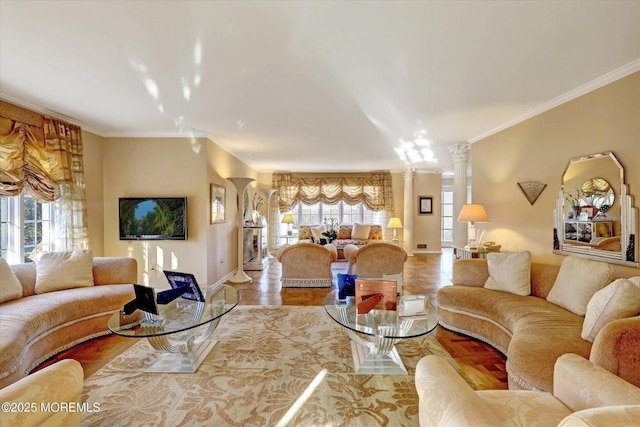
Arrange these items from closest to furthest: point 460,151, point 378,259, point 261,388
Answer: point 261,388 → point 378,259 → point 460,151

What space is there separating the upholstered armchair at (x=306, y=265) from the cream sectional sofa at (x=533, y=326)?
2.18 m

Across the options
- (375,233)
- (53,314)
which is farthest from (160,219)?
(375,233)

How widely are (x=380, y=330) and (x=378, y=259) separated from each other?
2.87 m

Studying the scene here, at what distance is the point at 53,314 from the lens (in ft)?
8.61

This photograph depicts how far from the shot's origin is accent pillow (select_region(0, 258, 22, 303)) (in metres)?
2.71

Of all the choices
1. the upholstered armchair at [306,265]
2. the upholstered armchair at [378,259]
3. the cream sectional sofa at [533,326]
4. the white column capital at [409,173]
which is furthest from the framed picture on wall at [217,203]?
the white column capital at [409,173]

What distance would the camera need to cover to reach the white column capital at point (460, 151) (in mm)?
5211

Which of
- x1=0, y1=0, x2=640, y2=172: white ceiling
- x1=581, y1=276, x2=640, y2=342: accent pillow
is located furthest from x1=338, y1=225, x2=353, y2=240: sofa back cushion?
x1=581, y1=276, x2=640, y2=342: accent pillow

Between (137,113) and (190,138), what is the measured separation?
101cm

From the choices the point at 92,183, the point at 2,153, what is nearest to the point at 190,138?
the point at 92,183

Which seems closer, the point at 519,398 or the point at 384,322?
the point at 519,398

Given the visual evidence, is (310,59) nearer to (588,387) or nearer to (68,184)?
Result: (588,387)

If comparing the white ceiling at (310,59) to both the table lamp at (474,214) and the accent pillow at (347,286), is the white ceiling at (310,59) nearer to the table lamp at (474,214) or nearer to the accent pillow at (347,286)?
the table lamp at (474,214)

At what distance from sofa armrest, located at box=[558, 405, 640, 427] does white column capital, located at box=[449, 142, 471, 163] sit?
16.4 feet
